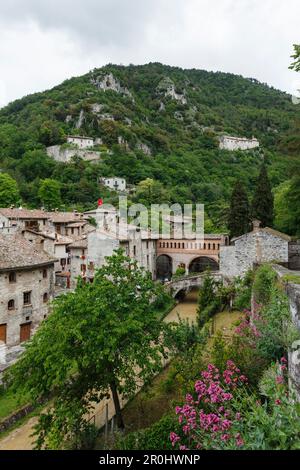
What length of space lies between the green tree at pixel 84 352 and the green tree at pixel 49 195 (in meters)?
58.2

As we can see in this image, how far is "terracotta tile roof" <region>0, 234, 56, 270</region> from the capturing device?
22062 millimetres

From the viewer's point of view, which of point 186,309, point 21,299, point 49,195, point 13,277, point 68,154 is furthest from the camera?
point 68,154

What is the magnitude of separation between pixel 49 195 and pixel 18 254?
48040mm

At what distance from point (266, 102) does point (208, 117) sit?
42388 mm

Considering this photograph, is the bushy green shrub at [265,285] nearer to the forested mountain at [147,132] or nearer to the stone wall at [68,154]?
the forested mountain at [147,132]

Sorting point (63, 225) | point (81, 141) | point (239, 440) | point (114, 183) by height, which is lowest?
point (239, 440)

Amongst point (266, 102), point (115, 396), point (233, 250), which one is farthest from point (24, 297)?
point (266, 102)

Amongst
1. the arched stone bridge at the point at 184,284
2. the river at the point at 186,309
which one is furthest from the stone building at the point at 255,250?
the river at the point at 186,309

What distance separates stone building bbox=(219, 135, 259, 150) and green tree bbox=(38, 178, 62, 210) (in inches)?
3086

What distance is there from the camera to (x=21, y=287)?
22.8 meters

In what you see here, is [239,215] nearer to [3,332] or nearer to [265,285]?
[265,285]

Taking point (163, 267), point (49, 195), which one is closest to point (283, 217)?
point (163, 267)

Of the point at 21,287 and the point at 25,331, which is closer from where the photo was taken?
the point at 21,287

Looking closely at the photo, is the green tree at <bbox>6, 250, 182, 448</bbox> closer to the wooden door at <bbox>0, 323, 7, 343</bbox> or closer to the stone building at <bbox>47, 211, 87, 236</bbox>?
the wooden door at <bbox>0, 323, 7, 343</bbox>
